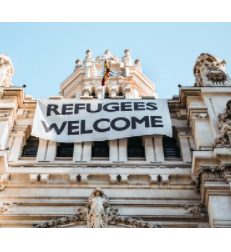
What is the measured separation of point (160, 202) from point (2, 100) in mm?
9987

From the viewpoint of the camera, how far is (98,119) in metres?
25.4

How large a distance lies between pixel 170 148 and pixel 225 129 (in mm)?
3143

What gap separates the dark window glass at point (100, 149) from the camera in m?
24.0

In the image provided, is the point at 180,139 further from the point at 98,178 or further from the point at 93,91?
the point at 93,91

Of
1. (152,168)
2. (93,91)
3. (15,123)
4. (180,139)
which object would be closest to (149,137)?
(180,139)

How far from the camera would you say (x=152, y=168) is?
21.8 metres

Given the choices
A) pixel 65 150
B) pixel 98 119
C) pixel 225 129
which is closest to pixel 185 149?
pixel 225 129

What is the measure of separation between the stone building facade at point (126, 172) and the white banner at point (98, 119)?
412 millimetres

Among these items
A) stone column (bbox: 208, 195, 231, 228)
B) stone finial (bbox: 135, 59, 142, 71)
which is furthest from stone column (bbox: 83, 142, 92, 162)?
stone finial (bbox: 135, 59, 142, 71)

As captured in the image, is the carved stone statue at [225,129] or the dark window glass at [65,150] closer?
the carved stone statue at [225,129]

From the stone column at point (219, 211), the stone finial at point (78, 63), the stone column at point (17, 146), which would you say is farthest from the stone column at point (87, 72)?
the stone column at point (219, 211)

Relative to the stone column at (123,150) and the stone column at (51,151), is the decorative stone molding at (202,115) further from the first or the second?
the stone column at (51,151)

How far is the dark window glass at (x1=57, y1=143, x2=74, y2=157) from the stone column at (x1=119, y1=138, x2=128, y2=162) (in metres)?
2.31

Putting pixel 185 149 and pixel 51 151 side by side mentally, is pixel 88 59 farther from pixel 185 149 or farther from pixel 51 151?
pixel 185 149
